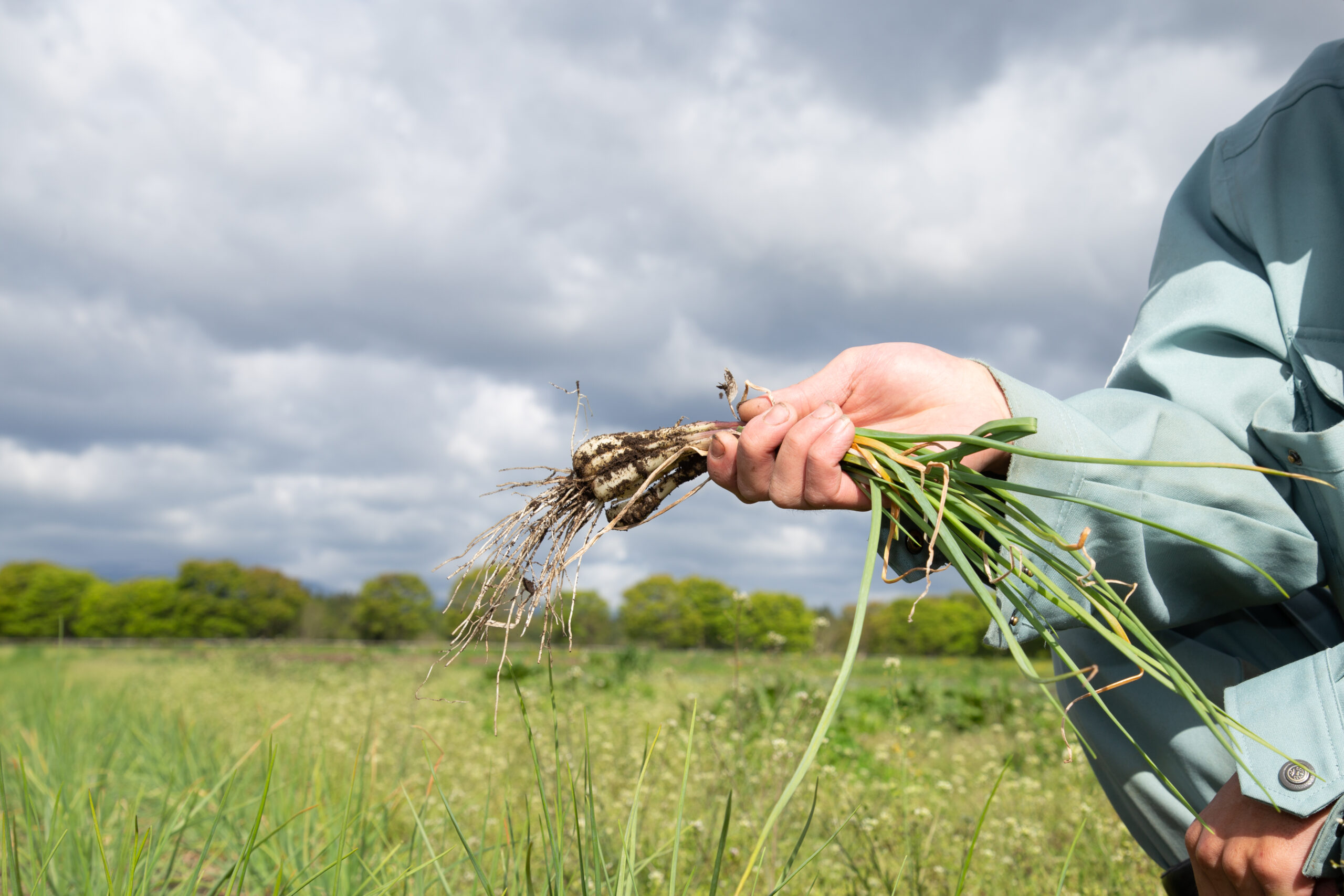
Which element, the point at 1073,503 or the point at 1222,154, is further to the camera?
the point at 1222,154

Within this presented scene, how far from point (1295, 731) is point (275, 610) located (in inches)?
2569

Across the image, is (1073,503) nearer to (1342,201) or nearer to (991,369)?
(991,369)

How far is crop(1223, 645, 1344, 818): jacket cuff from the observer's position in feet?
3.78

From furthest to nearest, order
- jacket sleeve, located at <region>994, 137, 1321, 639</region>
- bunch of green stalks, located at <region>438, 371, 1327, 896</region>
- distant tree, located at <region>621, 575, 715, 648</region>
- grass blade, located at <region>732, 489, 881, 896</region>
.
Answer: distant tree, located at <region>621, 575, 715, 648</region>
jacket sleeve, located at <region>994, 137, 1321, 639</region>
bunch of green stalks, located at <region>438, 371, 1327, 896</region>
grass blade, located at <region>732, 489, 881, 896</region>

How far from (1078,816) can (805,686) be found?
2.01 meters

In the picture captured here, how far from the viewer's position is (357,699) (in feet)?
23.7

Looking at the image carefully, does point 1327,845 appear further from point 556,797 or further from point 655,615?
point 655,615

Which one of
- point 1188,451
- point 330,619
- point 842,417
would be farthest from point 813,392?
point 330,619

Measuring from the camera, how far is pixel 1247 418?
1.56 metres

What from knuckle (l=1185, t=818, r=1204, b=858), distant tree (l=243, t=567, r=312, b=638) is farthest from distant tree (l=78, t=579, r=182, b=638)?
knuckle (l=1185, t=818, r=1204, b=858)

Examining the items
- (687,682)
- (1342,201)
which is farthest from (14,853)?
(687,682)

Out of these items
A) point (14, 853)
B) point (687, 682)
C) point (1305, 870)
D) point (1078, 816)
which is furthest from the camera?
point (687, 682)

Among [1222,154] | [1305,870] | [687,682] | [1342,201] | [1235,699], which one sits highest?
[1222,154]

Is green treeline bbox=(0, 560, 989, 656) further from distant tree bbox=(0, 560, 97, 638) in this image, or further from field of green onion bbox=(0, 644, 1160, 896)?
field of green onion bbox=(0, 644, 1160, 896)
